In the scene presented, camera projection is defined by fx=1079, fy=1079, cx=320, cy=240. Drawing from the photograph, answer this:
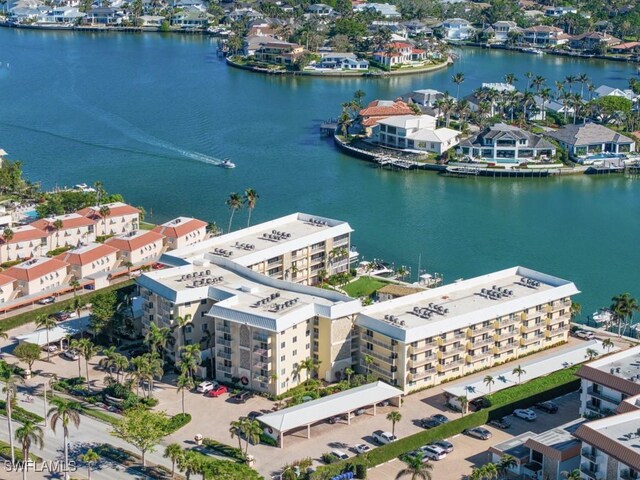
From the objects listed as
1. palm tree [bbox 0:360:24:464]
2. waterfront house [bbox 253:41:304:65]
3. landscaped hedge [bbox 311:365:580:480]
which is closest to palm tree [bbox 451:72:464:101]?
waterfront house [bbox 253:41:304:65]

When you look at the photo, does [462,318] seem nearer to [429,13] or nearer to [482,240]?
[482,240]

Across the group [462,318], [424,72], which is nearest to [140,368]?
[462,318]

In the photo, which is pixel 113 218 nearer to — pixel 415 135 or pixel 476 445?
pixel 415 135

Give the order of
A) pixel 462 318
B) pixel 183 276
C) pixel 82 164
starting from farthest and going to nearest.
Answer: pixel 82 164
pixel 183 276
pixel 462 318

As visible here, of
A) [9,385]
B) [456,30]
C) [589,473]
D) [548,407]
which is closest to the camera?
[589,473]

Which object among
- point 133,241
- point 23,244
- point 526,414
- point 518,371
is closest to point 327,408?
point 526,414

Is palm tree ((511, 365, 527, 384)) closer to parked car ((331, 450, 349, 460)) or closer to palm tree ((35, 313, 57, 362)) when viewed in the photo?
parked car ((331, 450, 349, 460))

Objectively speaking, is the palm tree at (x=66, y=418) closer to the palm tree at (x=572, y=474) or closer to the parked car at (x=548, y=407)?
the palm tree at (x=572, y=474)

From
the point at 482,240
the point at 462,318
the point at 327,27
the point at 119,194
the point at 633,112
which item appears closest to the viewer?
the point at 462,318
